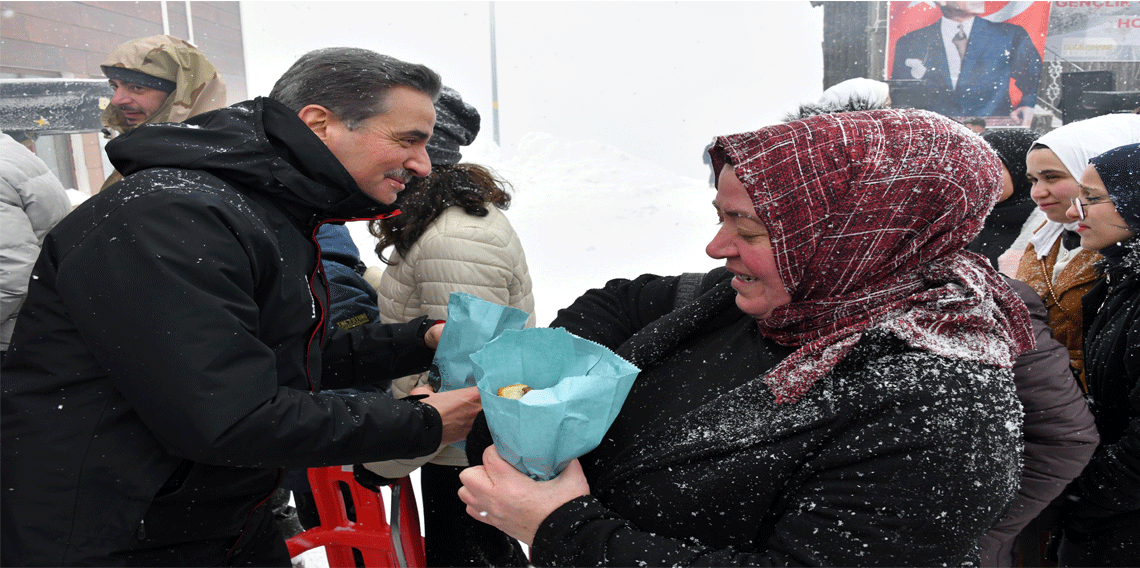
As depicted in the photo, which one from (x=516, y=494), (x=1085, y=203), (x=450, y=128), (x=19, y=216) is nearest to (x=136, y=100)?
(x=19, y=216)

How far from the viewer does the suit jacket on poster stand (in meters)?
4.72

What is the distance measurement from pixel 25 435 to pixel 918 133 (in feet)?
5.92

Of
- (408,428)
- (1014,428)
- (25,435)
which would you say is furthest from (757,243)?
(25,435)

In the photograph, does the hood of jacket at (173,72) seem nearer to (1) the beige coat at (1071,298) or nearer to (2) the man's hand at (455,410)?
(2) the man's hand at (455,410)

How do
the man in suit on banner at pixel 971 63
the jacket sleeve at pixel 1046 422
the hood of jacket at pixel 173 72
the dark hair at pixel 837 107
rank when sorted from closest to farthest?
the dark hair at pixel 837 107
the jacket sleeve at pixel 1046 422
the hood of jacket at pixel 173 72
the man in suit on banner at pixel 971 63

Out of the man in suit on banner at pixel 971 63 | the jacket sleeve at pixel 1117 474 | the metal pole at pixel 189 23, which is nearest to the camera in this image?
the jacket sleeve at pixel 1117 474

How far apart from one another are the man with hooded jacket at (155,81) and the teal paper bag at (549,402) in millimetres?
2656

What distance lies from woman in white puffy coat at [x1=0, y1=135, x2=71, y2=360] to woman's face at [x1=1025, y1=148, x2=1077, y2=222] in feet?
11.7

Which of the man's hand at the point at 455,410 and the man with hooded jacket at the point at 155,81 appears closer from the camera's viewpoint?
the man's hand at the point at 455,410

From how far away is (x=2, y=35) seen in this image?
3.78 m

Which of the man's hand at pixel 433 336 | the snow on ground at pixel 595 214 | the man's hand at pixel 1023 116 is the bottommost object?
the snow on ground at pixel 595 214

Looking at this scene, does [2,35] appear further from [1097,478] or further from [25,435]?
[1097,478]

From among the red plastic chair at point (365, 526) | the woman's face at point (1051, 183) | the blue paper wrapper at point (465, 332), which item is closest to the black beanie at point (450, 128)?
the blue paper wrapper at point (465, 332)

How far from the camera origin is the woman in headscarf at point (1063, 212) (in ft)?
7.25
